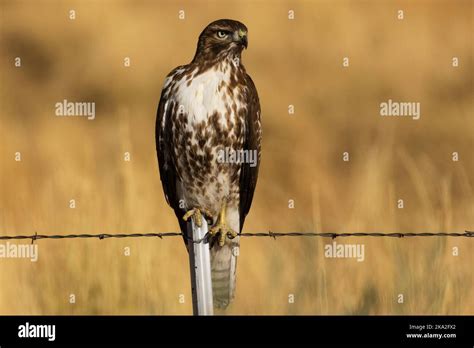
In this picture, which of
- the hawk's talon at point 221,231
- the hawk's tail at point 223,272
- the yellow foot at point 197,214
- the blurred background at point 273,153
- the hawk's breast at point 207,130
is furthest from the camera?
the blurred background at point 273,153

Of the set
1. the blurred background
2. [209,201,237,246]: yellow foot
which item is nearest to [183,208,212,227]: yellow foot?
[209,201,237,246]: yellow foot

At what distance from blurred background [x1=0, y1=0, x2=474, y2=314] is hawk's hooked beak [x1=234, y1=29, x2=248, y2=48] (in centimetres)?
142

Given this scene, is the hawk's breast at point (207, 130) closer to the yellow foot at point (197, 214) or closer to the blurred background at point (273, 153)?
the yellow foot at point (197, 214)

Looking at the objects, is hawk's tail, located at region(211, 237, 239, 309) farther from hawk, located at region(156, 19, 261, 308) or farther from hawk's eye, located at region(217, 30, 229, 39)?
hawk's eye, located at region(217, 30, 229, 39)

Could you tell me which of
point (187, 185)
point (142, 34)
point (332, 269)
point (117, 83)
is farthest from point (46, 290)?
point (142, 34)

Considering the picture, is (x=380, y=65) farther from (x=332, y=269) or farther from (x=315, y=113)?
(x=332, y=269)

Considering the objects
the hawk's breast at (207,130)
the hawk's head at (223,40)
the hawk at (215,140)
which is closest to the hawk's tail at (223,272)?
the hawk at (215,140)

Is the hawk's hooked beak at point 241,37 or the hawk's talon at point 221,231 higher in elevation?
the hawk's hooked beak at point 241,37

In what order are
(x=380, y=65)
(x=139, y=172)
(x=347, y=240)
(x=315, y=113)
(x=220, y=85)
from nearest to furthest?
(x=220, y=85) < (x=347, y=240) < (x=139, y=172) < (x=315, y=113) < (x=380, y=65)

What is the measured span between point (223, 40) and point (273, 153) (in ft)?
16.5

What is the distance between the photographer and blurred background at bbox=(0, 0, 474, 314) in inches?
313

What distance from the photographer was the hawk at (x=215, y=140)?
6.95 metres

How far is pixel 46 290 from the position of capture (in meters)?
8.05

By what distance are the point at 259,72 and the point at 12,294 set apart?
6118 mm
